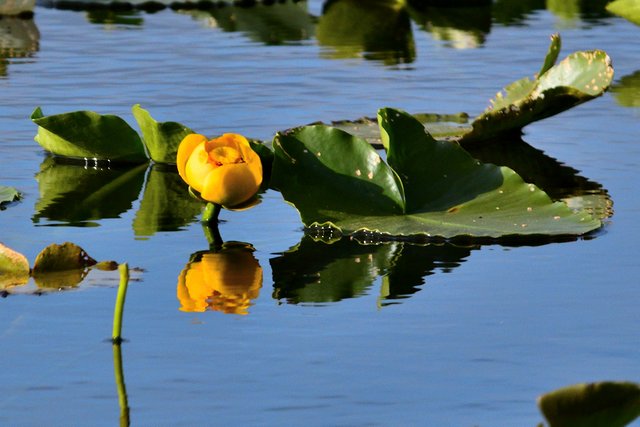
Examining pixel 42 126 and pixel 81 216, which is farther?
pixel 42 126

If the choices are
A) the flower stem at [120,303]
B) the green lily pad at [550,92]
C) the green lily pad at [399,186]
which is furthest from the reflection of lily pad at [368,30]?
the flower stem at [120,303]

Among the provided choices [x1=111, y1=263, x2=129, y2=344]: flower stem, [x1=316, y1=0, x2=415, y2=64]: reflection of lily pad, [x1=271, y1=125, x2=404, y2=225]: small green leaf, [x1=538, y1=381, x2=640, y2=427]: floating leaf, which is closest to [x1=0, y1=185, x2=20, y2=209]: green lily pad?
[x1=271, y1=125, x2=404, y2=225]: small green leaf

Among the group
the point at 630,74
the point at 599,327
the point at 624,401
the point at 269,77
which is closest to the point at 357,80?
the point at 269,77

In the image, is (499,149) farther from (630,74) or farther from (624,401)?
(624,401)

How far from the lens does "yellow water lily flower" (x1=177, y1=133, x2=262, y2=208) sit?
3.07 m

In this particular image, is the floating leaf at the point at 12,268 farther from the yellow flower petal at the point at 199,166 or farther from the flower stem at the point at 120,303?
the yellow flower petal at the point at 199,166

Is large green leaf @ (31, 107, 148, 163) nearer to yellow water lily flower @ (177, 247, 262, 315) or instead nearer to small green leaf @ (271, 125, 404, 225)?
small green leaf @ (271, 125, 404, 225)

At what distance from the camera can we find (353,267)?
3031 mm

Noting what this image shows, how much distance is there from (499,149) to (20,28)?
389 cm

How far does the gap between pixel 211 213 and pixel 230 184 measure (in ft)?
1.00

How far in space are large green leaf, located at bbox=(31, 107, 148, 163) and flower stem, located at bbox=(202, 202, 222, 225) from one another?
616 millimetres

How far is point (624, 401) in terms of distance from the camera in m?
1.45

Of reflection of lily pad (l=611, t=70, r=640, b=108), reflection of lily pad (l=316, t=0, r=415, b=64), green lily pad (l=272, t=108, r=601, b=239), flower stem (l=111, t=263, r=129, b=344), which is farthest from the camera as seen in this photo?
reflection of lily pad (l=316, t=0, r=415, b=64)

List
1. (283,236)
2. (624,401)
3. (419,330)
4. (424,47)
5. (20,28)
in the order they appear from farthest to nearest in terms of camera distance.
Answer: (20,28), (424,47), (283,236), (419,330), (624,401)
